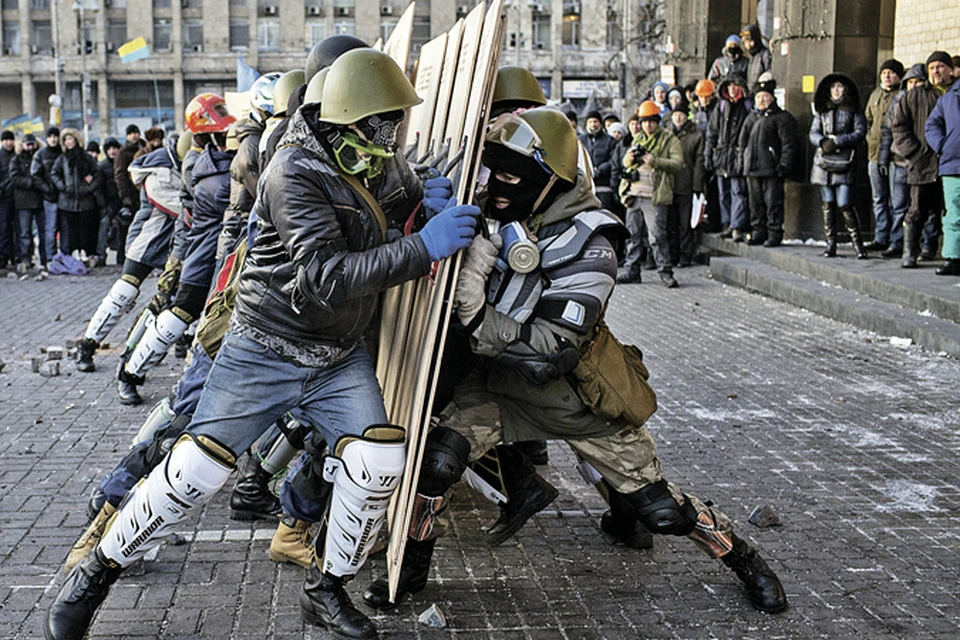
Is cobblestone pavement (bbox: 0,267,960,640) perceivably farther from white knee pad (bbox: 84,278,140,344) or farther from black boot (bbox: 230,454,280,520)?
white knee pad (bbox: 84,278,140,344)

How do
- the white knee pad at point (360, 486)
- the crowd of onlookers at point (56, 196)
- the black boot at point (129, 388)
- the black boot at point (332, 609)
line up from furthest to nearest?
the crowd of onlookers at point (56, 196) → the black boot at point (129, 388) → the black boot at point (332, 609) → the white knee pad at point (360, 486)

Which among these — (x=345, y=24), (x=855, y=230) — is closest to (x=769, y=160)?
(x=855, y=230)

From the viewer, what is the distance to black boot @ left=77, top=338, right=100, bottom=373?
915 cm

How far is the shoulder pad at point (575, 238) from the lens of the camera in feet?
13.8

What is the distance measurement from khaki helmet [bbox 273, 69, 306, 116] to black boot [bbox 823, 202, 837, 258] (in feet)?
28.7

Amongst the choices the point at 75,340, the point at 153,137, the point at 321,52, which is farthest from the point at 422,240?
the point at 153,137

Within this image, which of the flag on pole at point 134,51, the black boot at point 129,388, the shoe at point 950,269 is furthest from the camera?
the flag on pole at point 134,51

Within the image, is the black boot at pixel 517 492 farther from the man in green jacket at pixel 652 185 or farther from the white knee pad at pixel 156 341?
the man in green jacket at pixel 652 185

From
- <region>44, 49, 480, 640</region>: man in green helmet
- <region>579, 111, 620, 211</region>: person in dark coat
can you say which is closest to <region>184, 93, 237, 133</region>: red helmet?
<region>44, 49, 480, 640</region>: man in green helmet

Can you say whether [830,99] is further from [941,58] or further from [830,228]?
[941,58]

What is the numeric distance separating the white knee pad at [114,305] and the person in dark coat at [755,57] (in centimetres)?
941

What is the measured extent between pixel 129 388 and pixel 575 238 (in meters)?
4.68

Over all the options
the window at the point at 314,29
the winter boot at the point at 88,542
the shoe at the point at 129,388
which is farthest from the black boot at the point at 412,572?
the window at the point at 314,29

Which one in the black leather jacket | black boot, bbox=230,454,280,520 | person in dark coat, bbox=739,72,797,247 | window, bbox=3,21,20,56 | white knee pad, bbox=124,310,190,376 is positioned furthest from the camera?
window, bbox=3,21,20,56
